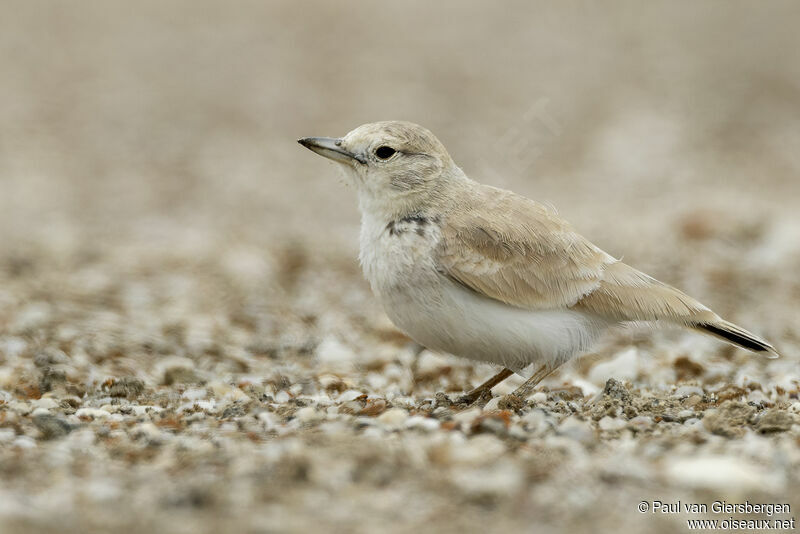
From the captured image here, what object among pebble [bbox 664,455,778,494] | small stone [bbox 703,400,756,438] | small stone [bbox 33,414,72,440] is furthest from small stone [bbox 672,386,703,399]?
small stone [bbox 33,414,72,440]

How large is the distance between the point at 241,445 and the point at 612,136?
42.4 feet

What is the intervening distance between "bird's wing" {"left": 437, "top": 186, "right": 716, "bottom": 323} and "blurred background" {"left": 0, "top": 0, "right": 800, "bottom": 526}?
155 centimetres

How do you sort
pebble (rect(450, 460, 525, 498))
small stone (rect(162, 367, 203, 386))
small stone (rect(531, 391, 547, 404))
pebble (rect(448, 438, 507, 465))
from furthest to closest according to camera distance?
small stone (rect(162, 367, 203, 386)), small stone (rect(531, 391, 547, 404)), pebble (rect(448, 438, 507, 465)), pebble (rect(450, 460, 525, 498))

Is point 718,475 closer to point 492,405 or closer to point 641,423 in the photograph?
point 641,423

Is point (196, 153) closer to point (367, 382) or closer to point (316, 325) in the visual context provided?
point (316, 325)

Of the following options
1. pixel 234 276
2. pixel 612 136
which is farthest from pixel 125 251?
pixel 612 136

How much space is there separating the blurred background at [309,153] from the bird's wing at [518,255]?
151 cm

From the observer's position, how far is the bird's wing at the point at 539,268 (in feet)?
18.2

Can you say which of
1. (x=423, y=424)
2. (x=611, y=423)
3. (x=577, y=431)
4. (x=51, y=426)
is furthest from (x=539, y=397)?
(x=51, y=426)

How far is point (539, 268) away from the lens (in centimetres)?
566

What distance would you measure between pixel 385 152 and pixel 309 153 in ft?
35.3

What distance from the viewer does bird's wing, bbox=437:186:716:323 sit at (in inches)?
218

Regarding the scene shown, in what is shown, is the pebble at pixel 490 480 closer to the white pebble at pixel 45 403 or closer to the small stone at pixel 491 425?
the small stone at pixel 491 425

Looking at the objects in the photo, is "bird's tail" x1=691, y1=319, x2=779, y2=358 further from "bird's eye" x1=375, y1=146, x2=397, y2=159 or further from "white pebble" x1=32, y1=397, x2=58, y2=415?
"white pebble" x1=32, y1=397, x2=58, y2=415
